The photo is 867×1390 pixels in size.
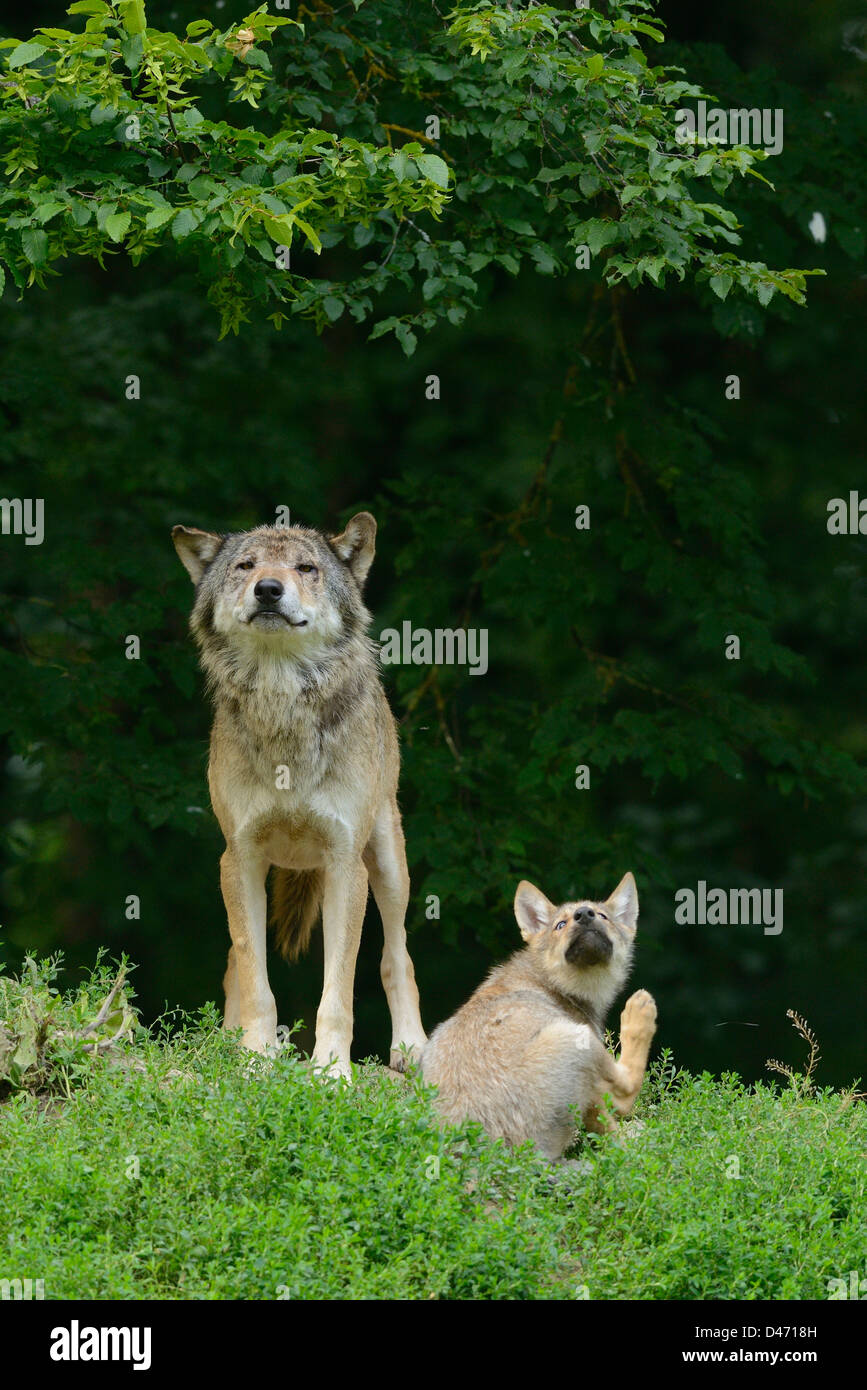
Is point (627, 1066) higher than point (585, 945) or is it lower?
lower

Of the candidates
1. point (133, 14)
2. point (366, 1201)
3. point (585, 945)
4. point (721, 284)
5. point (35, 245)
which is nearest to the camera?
point (366, 1201)

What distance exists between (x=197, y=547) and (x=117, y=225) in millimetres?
1897

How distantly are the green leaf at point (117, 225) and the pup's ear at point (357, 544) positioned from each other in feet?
6.41

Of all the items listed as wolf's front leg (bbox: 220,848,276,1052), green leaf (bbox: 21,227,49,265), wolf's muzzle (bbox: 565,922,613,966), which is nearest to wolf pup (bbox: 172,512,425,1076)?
wolf's front leg (bbox: 220,848,276,1052)

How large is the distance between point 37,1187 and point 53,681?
191 inches

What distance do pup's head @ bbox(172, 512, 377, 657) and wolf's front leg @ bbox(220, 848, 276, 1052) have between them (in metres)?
1.10

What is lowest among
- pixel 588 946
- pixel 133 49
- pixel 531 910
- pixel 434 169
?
pixel 588 946

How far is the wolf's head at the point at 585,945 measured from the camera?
26.6ft

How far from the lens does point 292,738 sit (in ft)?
27.8

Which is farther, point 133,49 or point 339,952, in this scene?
point 339,952

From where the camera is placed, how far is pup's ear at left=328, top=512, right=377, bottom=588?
874 centimetres

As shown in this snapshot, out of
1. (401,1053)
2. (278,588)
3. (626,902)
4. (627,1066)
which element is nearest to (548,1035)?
(627,1066)

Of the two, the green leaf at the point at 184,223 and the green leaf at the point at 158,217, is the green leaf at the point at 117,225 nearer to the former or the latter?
the green leaf at the point at 158,217

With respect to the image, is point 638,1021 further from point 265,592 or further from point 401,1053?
point 265,592
